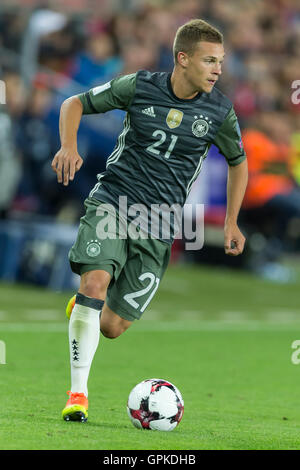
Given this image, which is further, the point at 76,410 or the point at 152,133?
the point at 152,133

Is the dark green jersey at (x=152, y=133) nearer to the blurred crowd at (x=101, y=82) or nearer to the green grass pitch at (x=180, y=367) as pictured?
the green grass pitch at (x=180, y=367)

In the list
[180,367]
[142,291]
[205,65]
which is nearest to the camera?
[205,65]

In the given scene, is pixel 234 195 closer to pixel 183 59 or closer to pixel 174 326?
pixel 183 59

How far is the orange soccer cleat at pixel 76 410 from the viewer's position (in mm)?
6320

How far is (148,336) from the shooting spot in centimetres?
1223

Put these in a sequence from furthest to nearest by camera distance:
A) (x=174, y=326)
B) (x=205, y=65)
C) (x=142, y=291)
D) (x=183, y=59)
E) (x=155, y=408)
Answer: (x=174, y=326), (x=142, y=291), (x=183, y=59), (x=205, y=65), (x=155, y=408)

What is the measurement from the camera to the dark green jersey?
703 centimetres

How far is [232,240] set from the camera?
284 inches

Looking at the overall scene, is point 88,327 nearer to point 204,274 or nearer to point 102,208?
point 102,208

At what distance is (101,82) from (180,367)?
826 cm

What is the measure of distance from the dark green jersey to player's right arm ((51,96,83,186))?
11 cm

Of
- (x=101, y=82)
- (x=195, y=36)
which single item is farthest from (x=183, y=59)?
(x=101, y=82)

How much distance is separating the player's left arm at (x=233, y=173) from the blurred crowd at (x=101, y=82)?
905cm
